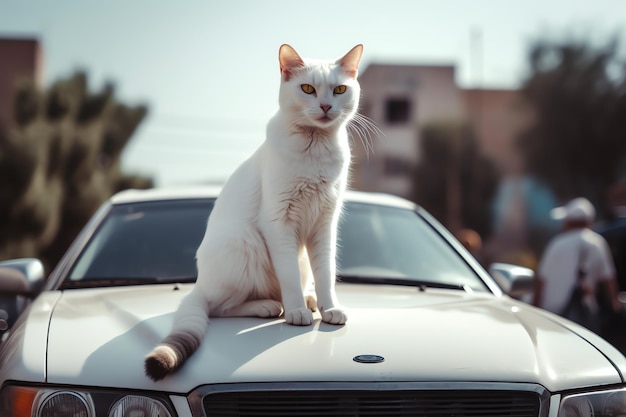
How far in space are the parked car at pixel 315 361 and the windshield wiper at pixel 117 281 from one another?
0.02m

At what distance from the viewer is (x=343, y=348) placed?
2646mm

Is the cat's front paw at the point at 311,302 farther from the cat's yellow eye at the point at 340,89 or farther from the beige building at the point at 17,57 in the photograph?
the beige building at the point at 17,57

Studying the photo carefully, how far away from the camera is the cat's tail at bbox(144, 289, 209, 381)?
243 centimetres

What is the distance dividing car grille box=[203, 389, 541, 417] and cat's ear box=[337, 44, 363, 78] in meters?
1.46

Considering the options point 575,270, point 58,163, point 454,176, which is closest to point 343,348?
point 575,270

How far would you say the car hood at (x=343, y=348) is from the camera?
Answer: 2.50 m

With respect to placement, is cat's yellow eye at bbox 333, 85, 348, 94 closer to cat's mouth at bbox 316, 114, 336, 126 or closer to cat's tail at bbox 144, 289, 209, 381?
cat's mouth at bbox 316, 114, 336, 126

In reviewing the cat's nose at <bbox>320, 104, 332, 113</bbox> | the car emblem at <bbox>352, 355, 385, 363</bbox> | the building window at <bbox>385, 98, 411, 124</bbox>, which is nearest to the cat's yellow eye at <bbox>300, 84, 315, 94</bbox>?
the cat's nose at <bbox>320, 104, 332, 113</bbox>

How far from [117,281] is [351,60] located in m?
1.33

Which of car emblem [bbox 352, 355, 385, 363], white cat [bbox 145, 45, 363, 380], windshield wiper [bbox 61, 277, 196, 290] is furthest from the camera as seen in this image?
windshield wiper [bbox 61, 277, 196, 290]

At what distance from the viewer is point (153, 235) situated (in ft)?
13.4

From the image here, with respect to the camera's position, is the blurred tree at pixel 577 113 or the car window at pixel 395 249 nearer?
the car window at pixel 395 249

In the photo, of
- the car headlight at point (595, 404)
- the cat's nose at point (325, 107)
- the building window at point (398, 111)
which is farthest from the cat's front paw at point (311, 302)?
the building window at point (398, 111)

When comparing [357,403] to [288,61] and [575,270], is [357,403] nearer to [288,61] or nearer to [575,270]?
[288,61]
